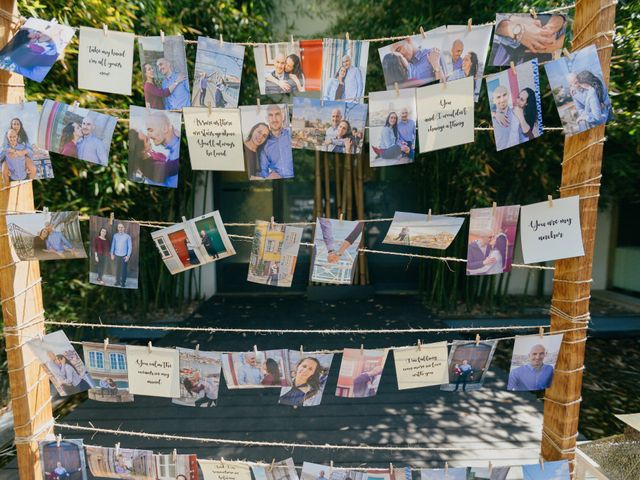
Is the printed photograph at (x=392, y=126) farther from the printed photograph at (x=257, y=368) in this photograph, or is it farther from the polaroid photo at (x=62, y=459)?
the polaroid photo at (x=62, y=459)

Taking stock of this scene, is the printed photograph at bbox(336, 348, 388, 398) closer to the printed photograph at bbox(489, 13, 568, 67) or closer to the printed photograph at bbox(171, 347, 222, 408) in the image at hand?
the printed photograph at bbox(171, 347, 222, 408)

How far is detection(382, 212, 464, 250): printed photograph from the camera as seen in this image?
1229 mm

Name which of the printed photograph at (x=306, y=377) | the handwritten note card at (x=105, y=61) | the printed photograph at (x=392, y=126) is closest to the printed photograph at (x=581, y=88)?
the printed photograph at (x=392, y=126)

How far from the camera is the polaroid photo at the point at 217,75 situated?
1.17m

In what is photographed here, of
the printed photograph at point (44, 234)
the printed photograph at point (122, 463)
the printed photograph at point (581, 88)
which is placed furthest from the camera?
the printed photograph at point (122, 463)

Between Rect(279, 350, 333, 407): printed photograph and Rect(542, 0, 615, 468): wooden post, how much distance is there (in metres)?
0.69

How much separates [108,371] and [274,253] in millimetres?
623

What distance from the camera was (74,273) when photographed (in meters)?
2.55

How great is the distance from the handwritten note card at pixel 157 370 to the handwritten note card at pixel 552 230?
1057 mm

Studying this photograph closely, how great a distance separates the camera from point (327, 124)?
1.19 m

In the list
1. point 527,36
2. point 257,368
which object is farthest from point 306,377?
point 527,36

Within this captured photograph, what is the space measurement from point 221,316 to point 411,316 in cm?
184

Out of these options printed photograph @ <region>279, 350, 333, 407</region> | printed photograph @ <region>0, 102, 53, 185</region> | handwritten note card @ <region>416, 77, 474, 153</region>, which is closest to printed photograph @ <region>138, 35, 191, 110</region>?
printed photograph @ <region>0, 102, 53, 185</region>

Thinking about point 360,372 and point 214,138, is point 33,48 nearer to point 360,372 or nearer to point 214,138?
point 214,138
